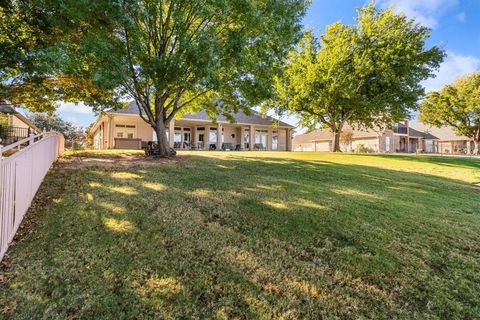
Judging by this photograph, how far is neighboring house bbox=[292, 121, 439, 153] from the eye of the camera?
40000 millimetres

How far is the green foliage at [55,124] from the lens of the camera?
43.4 meters

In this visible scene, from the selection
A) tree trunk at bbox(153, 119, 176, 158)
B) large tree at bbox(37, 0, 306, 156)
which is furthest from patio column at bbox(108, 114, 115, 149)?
tree trunk at bbox(153, 119, 176, 158)

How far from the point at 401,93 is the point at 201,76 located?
18.9 m

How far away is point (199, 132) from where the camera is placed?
1119 inches

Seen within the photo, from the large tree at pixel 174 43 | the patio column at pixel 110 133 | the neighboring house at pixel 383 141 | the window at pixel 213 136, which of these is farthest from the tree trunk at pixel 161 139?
the neighboring house at pixel 383 141

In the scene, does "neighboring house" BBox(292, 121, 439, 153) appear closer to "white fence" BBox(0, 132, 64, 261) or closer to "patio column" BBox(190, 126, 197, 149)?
"patio column" BBox(190, 126, 197, 149)

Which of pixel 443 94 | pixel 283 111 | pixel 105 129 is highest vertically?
pixel 443 94

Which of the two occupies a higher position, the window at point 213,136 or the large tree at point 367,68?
the large tree at point 367,68

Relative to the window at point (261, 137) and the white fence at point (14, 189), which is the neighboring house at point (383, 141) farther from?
the white fence at point (14, 189)

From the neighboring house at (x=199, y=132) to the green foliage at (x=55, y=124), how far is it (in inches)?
599


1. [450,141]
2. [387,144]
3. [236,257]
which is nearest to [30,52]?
[236,257]

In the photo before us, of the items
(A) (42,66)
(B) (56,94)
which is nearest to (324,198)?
(A) (42,66)

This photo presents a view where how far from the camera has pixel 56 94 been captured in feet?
43.1

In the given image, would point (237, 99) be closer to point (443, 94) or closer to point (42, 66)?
point (42, 66)
